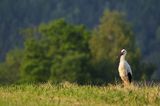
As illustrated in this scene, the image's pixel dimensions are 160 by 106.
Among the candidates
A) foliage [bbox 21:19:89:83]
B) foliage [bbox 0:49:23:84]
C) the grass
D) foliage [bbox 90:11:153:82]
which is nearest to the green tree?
foliage [bbox 90:11:153:82]

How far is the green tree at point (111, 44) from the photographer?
91.8m

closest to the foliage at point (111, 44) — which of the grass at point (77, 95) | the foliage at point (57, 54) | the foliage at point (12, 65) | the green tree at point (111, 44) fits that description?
the green tree at point (111, 44)

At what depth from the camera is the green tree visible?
301 ft

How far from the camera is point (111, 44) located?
4392 inches

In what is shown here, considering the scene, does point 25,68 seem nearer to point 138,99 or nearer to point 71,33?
point 71,33

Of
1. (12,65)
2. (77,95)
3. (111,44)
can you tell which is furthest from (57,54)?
(77,95)

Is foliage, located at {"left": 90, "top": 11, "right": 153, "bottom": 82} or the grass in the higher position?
foliage, located at {"left": 90, "top": 11, "right": 153, "bottom": 82}

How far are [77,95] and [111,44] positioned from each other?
3491 inches

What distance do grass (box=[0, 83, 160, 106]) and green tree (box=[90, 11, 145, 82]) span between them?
207ft

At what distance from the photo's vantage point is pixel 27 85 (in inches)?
979

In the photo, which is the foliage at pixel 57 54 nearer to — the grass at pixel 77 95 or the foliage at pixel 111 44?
the foliage at pixel 111 44

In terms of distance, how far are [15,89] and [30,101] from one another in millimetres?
2695

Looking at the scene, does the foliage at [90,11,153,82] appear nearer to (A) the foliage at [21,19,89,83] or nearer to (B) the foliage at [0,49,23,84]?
(A) the foliage at [21,19,89,83]

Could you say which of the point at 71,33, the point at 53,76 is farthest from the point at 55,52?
the point at 53,76
